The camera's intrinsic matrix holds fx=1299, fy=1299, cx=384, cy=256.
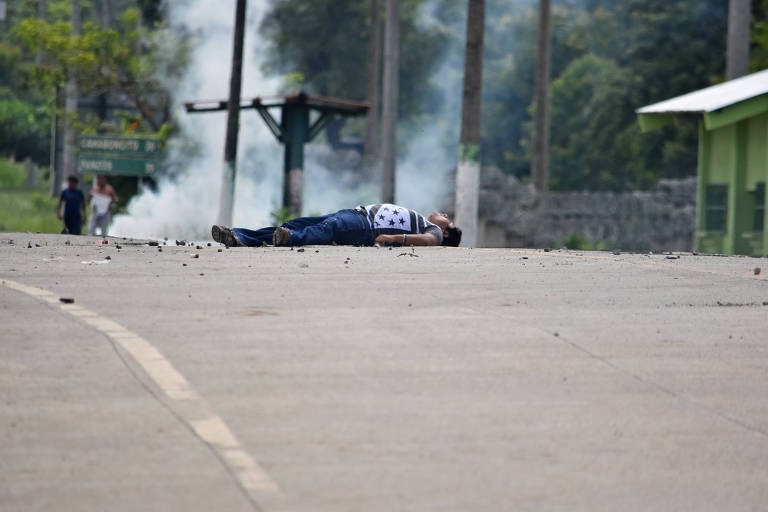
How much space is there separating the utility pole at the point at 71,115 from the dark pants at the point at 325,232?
89.3 feet

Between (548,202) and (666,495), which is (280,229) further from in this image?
(548,202)

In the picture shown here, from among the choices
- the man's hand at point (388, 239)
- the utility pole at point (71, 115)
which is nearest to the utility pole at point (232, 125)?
the utility pole at point (71, 115)

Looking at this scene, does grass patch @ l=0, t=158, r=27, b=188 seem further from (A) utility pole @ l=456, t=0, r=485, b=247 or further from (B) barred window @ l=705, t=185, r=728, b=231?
(B) barred window @ l=705, t=185, r=728, b=231

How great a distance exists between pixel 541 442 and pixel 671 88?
153 feet

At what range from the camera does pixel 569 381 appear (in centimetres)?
768

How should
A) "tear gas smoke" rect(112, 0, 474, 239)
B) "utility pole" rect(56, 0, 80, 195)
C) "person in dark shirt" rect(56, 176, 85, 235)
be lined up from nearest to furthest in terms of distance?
"person in dark shirt" rect(56, 176, 85, 235)
"tear gas smoke" rect(112, 0, 474, 239)
"utility pole" rect(56, 0, 80, 195)

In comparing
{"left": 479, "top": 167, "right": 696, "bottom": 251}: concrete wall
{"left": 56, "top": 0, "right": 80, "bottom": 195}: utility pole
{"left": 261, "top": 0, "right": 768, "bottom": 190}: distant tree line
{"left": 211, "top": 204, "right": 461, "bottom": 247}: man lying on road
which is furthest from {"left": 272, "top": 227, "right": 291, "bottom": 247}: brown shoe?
{"left": 261, "top": 0, "right": 768, "bottom": 190}: distant tree line

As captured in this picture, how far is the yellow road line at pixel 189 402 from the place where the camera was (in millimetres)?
5641

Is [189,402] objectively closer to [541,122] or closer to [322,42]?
[541,122]

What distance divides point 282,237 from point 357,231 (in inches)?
35.4

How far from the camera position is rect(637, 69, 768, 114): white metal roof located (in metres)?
24.2

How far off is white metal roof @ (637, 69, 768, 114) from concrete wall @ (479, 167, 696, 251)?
9.14 meters

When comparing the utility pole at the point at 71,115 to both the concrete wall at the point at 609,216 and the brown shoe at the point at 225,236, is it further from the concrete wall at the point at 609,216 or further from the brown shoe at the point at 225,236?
the brown shoe at the point at 225,236

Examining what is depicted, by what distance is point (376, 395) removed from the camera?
714 centimetres
